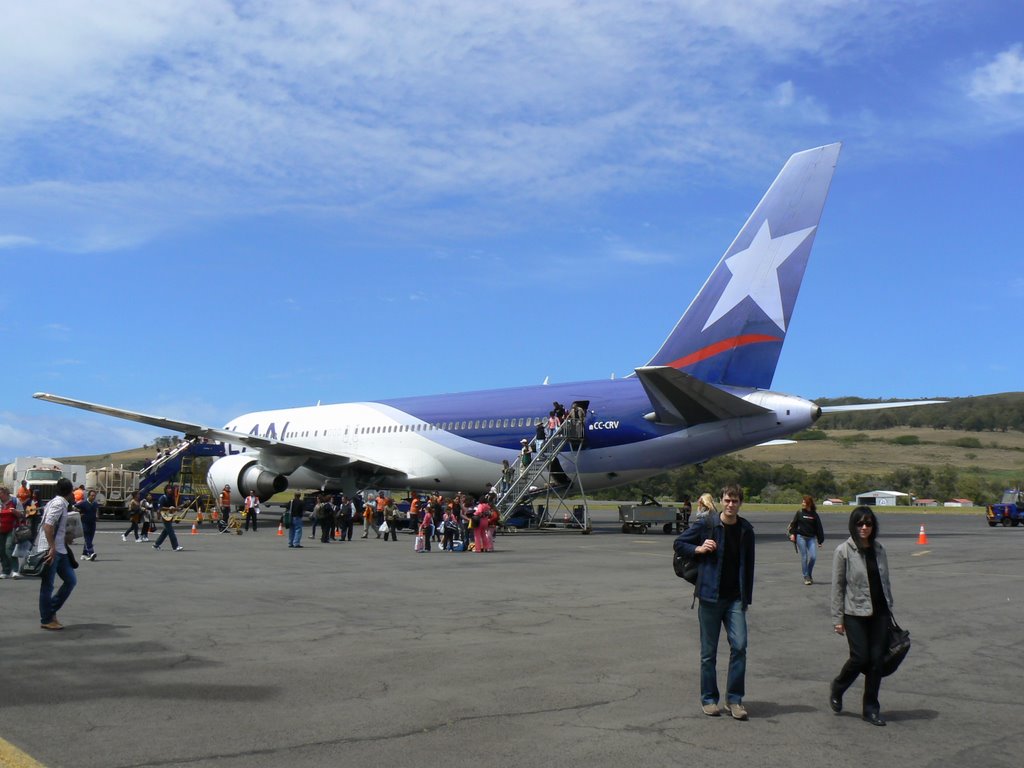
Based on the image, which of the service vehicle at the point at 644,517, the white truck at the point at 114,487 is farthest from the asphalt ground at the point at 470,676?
the white truck at the point at 114,487

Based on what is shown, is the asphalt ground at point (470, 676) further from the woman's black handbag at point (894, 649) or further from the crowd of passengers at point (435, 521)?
the crowd of passengers at point (435, 521)

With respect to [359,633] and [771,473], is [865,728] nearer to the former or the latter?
[359,633]

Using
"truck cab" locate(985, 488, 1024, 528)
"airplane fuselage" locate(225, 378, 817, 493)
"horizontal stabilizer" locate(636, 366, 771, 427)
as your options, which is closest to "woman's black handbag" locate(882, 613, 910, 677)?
"horizontal stabilizer" locate(636, 366, 771, 427)

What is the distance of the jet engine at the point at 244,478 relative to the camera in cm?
3484

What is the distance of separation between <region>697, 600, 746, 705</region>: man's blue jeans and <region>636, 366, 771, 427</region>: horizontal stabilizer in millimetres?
16063

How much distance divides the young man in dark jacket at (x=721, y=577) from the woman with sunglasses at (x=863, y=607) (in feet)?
2.07

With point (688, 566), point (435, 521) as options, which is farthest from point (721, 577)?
point (435, 521)

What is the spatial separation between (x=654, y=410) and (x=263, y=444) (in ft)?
46.8

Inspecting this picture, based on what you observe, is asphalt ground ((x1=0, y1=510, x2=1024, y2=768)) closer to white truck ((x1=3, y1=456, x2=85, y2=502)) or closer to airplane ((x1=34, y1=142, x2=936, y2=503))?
airplane ((x1=34, y1=142, x2=936, y2=503))

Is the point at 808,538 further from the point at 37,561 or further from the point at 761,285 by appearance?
the point at 37,561

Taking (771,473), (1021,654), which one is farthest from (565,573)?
(771,473)

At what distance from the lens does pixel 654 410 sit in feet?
88.6

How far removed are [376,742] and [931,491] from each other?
9483 cm

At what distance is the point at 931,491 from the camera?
91812 mm
